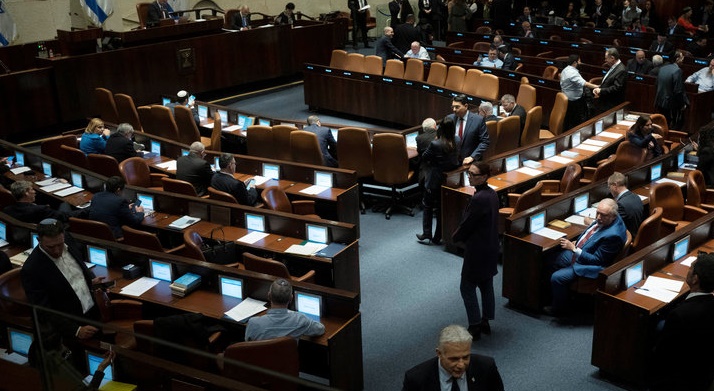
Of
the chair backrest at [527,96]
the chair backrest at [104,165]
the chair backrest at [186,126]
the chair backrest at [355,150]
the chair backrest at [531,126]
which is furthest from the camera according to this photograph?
the chair backrest at [527,96]

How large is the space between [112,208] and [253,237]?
1.31 m

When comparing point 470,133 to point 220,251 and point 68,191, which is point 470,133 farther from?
point 68,191

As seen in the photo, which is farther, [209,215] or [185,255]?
[209,215]

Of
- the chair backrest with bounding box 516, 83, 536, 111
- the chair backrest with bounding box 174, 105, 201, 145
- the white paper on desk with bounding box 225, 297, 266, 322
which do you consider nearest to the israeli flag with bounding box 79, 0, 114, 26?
the chair backrest with bounding box 174, 105, 201, 145

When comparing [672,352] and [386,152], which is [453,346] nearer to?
[672,352]

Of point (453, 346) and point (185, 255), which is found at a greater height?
point (453, 346)

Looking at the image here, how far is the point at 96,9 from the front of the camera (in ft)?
48.2

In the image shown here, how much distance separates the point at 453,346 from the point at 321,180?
480cm

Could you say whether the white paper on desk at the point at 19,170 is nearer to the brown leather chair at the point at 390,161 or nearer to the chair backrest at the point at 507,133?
the brown leather chair at the point at 390,161

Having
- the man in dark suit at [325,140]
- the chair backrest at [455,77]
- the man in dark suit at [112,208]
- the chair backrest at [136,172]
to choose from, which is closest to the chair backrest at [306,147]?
the man in dark suit at [325,140]

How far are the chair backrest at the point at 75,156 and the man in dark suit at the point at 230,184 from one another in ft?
7.08

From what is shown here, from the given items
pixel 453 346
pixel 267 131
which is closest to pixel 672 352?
pixel 453 346

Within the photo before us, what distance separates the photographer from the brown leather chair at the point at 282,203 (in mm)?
7141

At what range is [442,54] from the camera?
15.1 m
